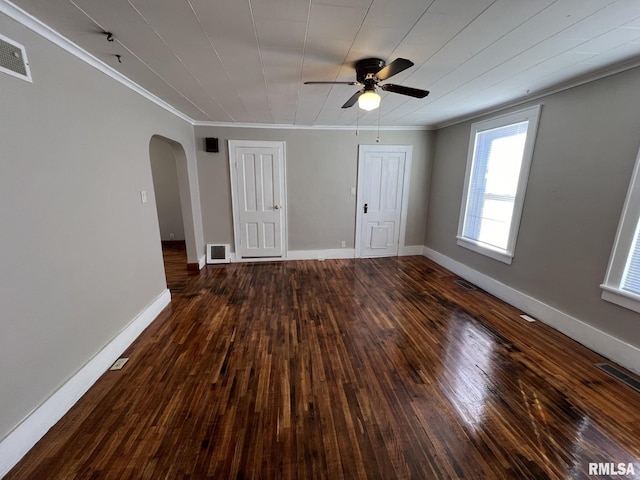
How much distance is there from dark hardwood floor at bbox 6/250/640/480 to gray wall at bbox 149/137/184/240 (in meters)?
3.55

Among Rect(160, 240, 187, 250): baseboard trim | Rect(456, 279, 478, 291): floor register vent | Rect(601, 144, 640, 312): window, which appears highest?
Rect(601, 144, 640, 312): window

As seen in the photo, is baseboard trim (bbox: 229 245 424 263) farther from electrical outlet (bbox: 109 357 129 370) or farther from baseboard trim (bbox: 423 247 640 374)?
electrical outlet (bbox: 109 357 129 370)

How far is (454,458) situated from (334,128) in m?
4.50

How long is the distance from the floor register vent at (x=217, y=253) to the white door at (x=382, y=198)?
253 centimetres

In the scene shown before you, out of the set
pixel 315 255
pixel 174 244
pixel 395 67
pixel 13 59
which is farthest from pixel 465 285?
pixel 174 244

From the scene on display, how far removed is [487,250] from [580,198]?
1.24 m

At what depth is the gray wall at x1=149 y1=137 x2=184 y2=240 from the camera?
18.2 feet

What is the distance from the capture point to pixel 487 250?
3539mm

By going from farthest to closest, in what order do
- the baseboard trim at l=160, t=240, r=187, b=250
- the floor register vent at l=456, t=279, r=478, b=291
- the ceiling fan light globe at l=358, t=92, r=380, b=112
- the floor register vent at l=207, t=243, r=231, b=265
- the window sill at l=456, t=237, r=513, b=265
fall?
the baseboard trim at l=160, t=240, r=187, b=250 → the floor register vent at l=207, t=243, r=231, b=265 → the floor register vent at l=456, t=279, r=478, b=291 → the window sill at l=456, t=237, r=513, b=265 → the ceiling fan light globe at l=358, t=92, r=380, b=112

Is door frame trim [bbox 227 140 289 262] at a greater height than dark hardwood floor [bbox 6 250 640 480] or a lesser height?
greater

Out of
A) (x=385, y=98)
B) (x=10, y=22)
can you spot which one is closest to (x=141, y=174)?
(x=10, y=22)

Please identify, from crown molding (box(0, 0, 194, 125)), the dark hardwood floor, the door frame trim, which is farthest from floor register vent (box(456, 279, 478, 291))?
crown molding (box(0, 0, 194, 125))

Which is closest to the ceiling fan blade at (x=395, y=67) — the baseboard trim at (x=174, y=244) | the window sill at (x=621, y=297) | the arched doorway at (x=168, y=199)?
the window sill at (x=621, y=297)

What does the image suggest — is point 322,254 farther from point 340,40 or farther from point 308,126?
point 340,40
